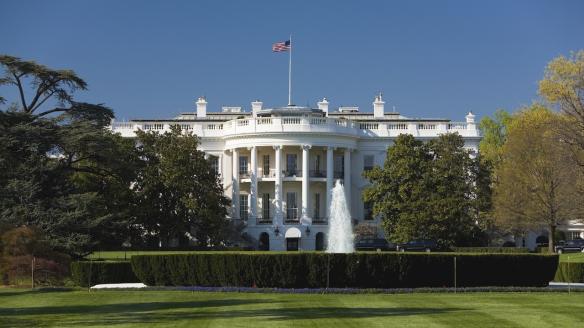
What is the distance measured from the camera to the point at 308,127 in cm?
7219

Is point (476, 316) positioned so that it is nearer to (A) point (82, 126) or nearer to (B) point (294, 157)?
(A) point (82, 126)

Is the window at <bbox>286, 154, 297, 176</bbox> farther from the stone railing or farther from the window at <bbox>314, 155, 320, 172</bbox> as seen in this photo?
the stone railing

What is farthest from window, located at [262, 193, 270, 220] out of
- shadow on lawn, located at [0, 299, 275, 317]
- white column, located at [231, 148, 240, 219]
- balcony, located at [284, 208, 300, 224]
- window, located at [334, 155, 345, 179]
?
shadow on lawn, located at [0, 299, 275, 317]

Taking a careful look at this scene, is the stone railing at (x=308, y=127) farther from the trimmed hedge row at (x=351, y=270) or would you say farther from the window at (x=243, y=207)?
the trimmed hedge row at (x=351, y=270)

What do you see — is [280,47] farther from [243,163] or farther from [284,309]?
[284,309]

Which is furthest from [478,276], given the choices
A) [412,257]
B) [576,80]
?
[576,80]

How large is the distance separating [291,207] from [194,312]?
50453mm

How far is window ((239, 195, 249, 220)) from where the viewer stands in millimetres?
74312

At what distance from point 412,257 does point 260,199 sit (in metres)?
42.6

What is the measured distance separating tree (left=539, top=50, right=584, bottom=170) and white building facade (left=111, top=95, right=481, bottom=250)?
22137mm

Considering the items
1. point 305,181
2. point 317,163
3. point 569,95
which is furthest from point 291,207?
point 569,95

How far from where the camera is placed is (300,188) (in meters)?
73.8

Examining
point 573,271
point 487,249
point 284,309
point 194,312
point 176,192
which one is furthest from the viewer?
point 176,192

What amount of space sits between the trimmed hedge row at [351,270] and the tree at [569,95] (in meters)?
15.6
